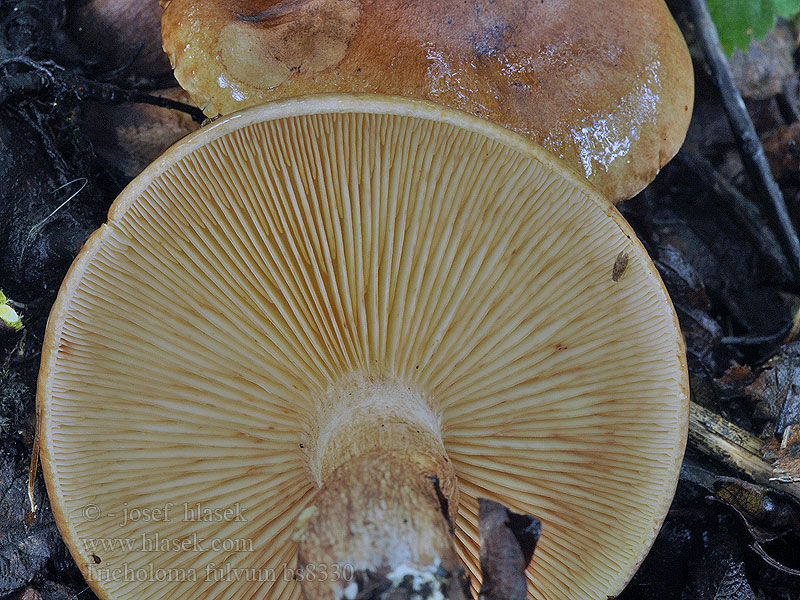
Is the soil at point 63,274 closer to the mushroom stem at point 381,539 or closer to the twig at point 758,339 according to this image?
the twig at point 758,339

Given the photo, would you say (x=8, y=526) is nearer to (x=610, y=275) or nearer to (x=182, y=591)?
(x=182, y=591)

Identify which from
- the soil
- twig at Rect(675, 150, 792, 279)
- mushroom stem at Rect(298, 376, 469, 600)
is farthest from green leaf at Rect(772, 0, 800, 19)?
mushroom stem at Rect(298, 376, 469, 600)

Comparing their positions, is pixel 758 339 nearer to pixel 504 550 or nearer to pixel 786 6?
pixel 786 6

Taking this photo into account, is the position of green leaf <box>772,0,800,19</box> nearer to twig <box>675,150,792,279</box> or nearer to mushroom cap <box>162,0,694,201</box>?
twig <box>675,150,792,279</box>

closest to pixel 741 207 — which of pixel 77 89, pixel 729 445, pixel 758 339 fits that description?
pixel 758 339

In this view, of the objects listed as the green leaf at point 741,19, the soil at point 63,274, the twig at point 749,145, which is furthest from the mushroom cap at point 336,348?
the green leaf at point 741,19
